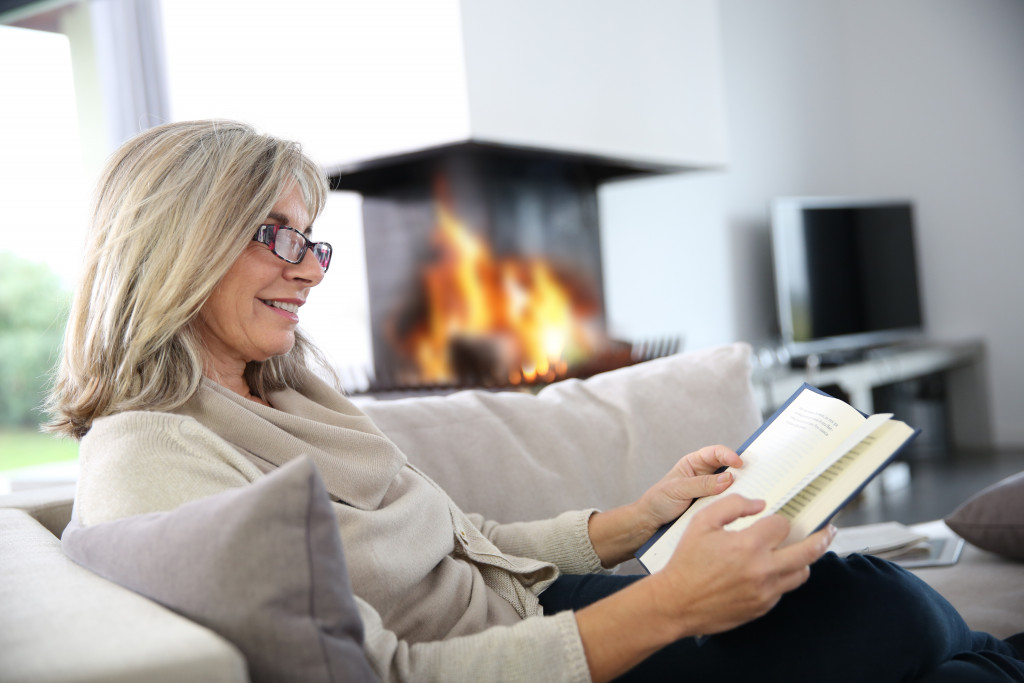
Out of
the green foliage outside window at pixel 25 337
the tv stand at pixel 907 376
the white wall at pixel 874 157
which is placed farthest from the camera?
the white wall at pixel 874 157

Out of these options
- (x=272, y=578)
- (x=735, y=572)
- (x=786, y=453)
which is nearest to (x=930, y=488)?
(x=786, y=453)

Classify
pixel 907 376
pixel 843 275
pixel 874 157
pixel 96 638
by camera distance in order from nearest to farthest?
pixel 96 638, pixel 907 376, pixel 843 275, pixel 874 157

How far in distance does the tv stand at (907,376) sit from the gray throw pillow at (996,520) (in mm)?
1910

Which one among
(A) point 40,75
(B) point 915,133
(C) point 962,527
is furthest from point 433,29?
(B) point 915,133

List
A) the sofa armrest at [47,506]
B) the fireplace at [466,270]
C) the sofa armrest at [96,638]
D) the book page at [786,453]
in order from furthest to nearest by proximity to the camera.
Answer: the fireplace at [466,270], the sofa armrest at [47,506], the book page at [786,453], the sofa armrest at [96,638]

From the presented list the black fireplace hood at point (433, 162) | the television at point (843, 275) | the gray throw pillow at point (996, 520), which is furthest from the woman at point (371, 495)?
the television at point (843, 275)

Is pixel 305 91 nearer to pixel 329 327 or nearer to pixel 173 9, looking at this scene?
pixel 173 9

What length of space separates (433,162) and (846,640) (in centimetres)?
205

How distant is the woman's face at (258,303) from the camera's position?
3.72ft

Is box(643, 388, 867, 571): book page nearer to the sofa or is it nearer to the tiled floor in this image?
the sofa

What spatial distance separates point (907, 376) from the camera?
4.33 metres

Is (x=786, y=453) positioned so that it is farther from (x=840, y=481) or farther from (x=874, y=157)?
(x=874, y=157)

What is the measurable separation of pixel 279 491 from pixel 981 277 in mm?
5107

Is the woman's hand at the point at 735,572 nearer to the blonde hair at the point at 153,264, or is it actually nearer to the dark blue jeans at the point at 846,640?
the dark blue jeans at the point at 846,640
